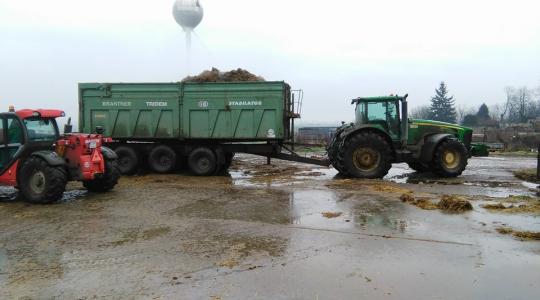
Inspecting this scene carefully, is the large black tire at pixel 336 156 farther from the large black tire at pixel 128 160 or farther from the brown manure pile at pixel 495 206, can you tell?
the large black tire at pixel 128 160

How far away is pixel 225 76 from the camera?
1524 cm

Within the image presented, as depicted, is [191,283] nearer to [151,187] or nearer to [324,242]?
[324,242]

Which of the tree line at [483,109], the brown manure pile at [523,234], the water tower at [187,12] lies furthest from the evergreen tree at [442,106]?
the brown manure pile at [523,234]

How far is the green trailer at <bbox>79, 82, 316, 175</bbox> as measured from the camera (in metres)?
13.5

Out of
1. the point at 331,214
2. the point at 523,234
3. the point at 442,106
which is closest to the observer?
the point at 523,234

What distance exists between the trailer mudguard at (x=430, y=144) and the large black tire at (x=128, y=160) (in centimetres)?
808

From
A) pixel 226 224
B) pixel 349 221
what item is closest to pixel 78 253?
pixel 226 224

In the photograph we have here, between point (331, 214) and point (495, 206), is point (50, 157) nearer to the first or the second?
point (331, 214)

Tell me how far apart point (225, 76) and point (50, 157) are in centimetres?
726

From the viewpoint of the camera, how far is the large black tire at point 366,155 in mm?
12570

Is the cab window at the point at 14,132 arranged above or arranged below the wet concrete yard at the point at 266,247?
above

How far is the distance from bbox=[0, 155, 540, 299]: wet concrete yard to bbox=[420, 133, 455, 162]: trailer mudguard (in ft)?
9.14

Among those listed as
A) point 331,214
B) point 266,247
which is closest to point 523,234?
point 331,214

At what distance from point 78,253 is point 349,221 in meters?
3.81
